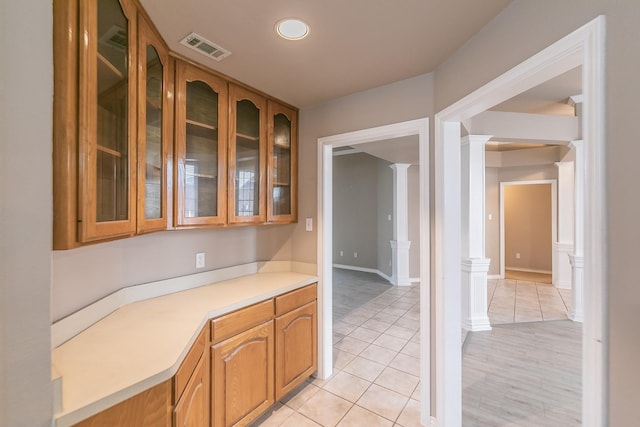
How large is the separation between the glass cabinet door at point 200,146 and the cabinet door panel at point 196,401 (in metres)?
0.85

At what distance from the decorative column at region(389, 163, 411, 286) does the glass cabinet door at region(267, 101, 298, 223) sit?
136 inches

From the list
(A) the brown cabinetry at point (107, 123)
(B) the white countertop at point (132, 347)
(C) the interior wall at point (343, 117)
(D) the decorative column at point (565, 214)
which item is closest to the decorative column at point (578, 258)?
(D) the decorative column at point (565, 214)

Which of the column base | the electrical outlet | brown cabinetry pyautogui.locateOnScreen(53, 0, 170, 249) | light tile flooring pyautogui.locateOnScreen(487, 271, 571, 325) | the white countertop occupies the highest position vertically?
brown cabinetry pyautogui.locateOnScreen(53, 0, 170, 249)

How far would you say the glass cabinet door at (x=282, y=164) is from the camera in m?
2.31

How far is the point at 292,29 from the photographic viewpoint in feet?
4.71

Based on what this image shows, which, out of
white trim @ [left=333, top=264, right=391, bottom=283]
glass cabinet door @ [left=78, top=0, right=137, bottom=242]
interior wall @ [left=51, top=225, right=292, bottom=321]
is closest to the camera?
glass cabinet door @ [left=78, top=0, right=137, bottom=242]

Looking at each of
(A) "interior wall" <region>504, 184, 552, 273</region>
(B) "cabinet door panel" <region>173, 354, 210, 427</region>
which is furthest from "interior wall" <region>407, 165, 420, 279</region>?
(B) "cabinet door panel" <region>173, 354, 210, 427</region>

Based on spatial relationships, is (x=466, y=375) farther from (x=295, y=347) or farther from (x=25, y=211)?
(x=25, y=211)

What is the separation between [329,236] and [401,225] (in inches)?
134

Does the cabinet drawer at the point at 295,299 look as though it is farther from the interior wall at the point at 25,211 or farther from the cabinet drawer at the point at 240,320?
the interior wall at the point at 25,211

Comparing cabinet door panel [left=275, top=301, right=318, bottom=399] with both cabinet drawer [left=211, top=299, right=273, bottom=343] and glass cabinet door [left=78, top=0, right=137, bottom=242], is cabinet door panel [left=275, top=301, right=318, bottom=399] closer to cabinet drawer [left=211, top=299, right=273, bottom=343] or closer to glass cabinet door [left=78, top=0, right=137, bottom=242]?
cabinet drawer [left=211, top=299, right=273, bottom=343]

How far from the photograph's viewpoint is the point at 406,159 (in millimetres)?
5180

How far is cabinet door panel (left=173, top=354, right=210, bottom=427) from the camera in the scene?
1.14 meters

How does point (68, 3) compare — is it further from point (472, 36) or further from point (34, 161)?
point (472, 36)
